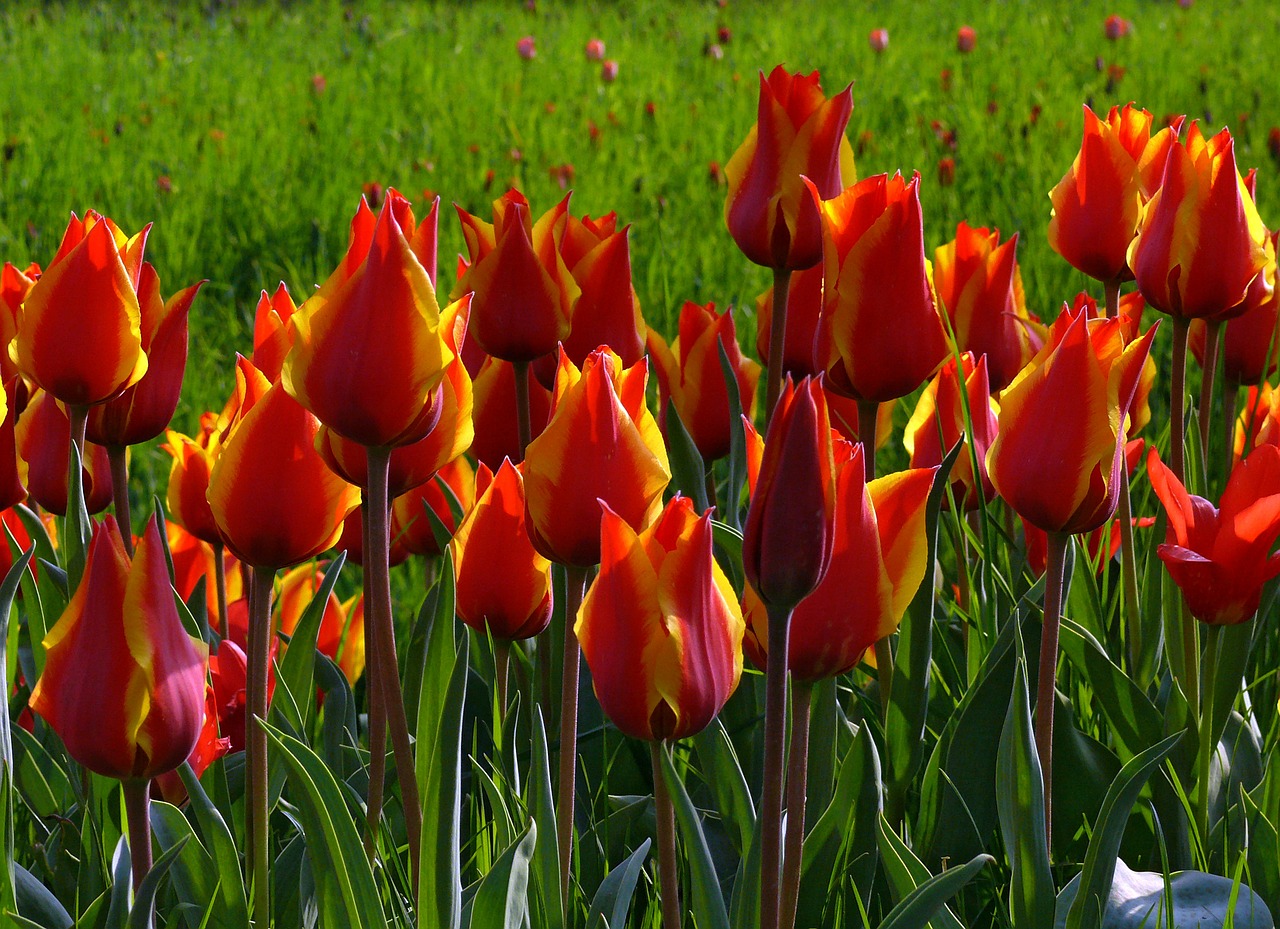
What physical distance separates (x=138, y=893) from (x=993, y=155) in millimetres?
3442

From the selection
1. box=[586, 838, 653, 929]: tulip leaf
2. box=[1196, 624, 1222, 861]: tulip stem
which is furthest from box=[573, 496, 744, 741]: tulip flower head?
box=[1196, 624, 1222, 861]: tulip stem

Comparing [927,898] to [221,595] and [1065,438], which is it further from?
[221,595]

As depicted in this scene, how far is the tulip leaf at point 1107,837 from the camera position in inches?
25.1

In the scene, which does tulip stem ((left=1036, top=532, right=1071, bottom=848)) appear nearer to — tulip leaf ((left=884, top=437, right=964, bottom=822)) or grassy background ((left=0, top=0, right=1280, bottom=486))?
tulip leaf ((left=884, top=437, right=964, bottom=822))

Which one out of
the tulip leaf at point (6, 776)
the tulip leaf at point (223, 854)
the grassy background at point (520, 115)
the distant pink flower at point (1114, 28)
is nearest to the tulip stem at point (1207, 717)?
the tulip leaf at point (223, 854)

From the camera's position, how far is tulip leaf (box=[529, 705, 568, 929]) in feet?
2.03

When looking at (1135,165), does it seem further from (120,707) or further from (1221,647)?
(120,707)

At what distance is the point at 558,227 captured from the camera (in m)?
1.00

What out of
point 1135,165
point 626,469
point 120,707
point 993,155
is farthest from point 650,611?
point 993,155

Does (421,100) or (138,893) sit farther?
(421,100)

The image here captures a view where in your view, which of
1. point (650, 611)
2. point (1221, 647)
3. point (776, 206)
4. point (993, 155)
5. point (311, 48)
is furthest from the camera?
point (311, 48)

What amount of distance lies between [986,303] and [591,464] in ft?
1.91

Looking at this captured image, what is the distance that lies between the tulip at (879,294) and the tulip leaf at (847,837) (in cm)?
25

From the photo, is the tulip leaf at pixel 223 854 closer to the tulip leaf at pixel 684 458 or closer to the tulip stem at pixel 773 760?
the tulip stem at pixel 773 760
